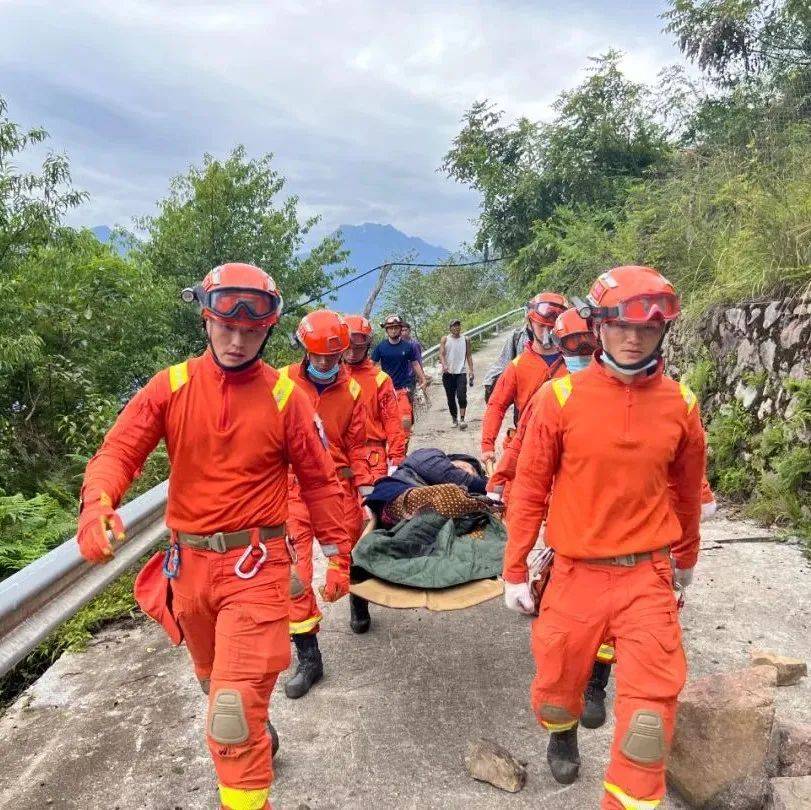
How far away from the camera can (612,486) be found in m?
3.00

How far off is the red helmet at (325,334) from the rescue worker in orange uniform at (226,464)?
5.02 ft

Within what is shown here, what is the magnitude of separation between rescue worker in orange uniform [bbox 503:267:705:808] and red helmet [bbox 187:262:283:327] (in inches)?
49.6

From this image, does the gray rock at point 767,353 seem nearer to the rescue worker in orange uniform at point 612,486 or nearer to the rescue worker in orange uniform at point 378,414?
the rescue worker in orange uniform at point 378,414

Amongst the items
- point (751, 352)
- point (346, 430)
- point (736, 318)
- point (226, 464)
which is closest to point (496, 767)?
point (226, 464)

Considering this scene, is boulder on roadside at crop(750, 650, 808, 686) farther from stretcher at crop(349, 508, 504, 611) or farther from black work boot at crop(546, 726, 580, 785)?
stretcher at crop(349, 508, 504, 611)

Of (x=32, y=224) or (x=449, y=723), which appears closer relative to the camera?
(x=449, y=723)

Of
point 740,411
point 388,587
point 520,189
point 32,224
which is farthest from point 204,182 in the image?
point 388,587

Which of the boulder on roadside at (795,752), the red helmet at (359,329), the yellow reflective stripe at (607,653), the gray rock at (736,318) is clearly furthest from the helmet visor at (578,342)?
the gray rock at (736,318)

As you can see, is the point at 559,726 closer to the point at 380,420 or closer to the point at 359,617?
the point at 359,617

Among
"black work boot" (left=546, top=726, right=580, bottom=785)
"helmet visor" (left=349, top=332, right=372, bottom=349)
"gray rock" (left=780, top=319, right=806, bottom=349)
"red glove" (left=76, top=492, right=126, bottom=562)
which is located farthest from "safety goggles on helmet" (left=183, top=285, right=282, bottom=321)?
"gray rock" (left=780, top=319, right=806, bottom=349)

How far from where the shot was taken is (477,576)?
3842 mm

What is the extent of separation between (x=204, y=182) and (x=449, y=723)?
2267 cm

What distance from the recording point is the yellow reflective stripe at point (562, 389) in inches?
122

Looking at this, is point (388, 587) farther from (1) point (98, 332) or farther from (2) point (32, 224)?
(2) point (32, 224)
